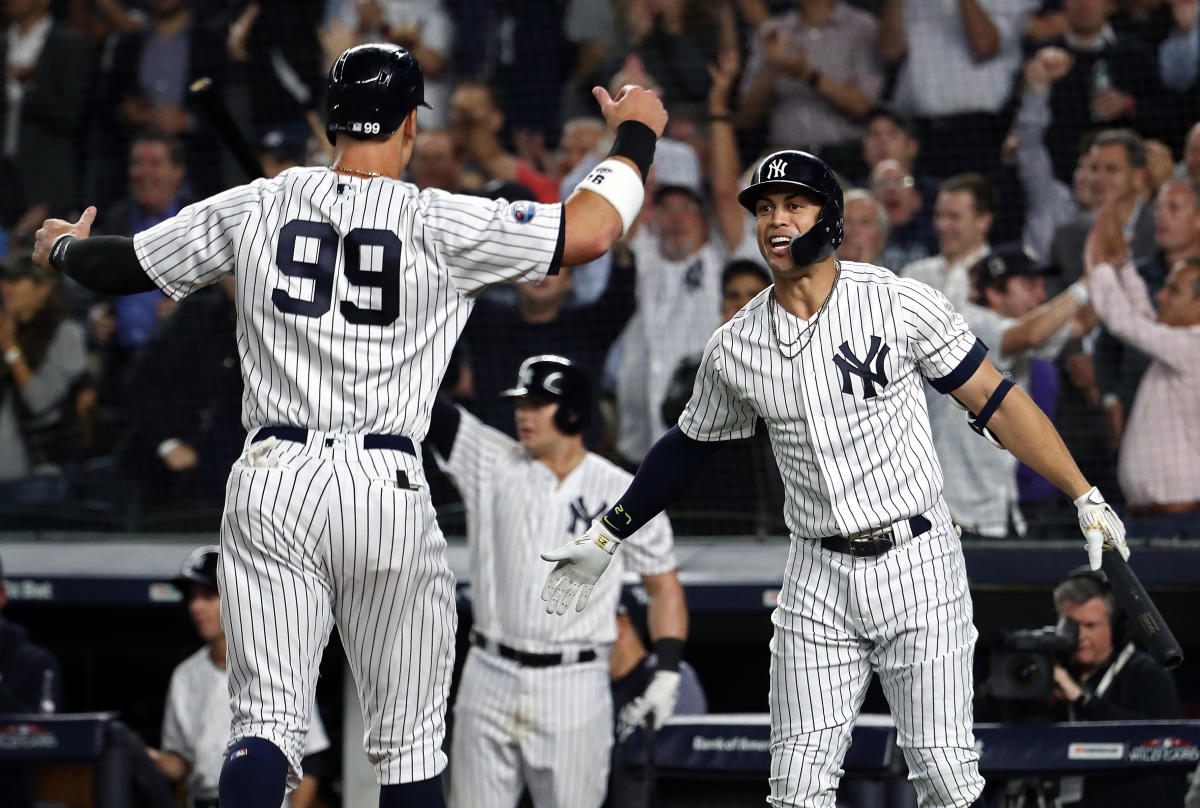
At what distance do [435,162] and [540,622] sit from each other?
3.19 metres

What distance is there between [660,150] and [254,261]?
4.37m

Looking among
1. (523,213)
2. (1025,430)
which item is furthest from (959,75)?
(523,213)

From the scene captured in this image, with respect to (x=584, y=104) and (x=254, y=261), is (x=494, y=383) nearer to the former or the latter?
(x=584, y=104)

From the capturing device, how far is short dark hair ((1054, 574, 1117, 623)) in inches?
202

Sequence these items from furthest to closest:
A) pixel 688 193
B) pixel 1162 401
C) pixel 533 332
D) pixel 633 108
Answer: pixel 688 193
pixel 533 332
pixel 1162 401
pixel 633 108

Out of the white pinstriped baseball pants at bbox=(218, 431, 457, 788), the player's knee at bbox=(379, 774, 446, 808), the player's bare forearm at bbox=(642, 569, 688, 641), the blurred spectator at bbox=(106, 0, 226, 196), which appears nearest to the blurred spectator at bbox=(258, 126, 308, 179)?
the blurred spectator at bbox=(106, 0, 226, 196)

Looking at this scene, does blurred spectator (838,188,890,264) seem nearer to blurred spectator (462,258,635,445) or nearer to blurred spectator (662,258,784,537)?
blurred spectator (662,258,784,537)

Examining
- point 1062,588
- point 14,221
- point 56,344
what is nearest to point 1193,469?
point 1062,588

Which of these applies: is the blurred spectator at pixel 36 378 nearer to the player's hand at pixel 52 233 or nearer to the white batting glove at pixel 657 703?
the white batting glove at pixel 657 703

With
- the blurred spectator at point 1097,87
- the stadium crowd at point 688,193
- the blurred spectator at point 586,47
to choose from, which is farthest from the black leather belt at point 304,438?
the blurred spectator at point 586,47

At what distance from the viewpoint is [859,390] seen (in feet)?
11.0

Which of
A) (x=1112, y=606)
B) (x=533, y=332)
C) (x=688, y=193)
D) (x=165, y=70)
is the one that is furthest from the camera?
(x=165, y=70)

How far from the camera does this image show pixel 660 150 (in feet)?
23.8

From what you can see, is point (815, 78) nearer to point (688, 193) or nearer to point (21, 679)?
point (688, 193)
